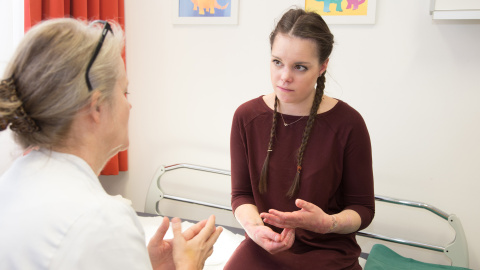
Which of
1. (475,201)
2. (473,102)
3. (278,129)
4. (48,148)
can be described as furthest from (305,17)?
(475,201)

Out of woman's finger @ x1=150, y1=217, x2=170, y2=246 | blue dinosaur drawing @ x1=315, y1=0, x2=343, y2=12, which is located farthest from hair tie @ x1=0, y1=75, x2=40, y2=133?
blue dinosaur drawing @ x1=315, y1=0, x2=343, y2=12

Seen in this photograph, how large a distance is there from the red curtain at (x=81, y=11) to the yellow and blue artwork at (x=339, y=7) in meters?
1.19

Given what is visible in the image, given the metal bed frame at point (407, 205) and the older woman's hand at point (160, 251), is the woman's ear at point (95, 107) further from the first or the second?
the metal bed frame at point (407, 205)

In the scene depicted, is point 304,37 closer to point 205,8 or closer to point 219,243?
point 219,243

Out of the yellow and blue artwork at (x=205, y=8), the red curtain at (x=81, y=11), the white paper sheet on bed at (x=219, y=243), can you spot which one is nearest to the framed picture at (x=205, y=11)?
the yellow and blue artwork at (x=205, y=8)

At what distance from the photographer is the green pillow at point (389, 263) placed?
196 cm

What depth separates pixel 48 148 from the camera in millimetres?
916

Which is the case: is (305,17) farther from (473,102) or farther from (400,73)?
(473,102)

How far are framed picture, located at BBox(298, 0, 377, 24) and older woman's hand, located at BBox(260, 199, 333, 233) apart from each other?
130 centimetres

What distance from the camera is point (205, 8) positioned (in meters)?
2.68

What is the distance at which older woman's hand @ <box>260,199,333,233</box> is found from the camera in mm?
1373

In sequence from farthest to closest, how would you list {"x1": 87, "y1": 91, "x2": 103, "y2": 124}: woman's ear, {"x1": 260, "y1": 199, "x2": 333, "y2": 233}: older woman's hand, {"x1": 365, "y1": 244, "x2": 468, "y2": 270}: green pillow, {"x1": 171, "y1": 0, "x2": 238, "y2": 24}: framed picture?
{"x1": 171, "y1": 0, "x2": 238, "y2": 24}: framed picture → {"x1": 365, "y1": 244, "x2": 468, "y2": 270}: green pillow → {"x1": 260, "y1": 199, "x2": 333, "y2": 233}: older woman's hand → {"x1": 87, "y1": 91, "x2": 103, "y2": 124}: woman's ear

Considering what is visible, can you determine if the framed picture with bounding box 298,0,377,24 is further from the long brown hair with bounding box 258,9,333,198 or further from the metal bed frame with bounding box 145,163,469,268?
the metal bed frame with bounding box 145,163,469,268

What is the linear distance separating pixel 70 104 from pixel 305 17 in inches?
36.3
